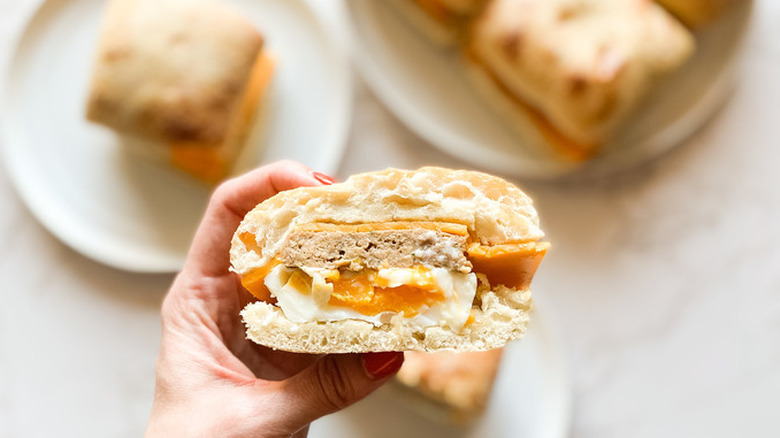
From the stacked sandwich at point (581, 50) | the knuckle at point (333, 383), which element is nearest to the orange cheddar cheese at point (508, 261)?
the knuckle at point (333, 383)

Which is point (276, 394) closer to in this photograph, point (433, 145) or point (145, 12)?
point (433, 145)

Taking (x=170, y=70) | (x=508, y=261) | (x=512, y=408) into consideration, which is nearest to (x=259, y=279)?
(x=508, y=261)

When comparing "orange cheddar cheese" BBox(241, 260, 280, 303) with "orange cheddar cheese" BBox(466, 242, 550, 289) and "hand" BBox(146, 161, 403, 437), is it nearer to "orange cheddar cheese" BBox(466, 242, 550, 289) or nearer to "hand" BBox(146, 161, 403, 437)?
"hand" BBox(146, 161, 403, 437)

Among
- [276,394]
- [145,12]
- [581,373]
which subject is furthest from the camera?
[581,373]

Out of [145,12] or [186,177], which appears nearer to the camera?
[145,12]

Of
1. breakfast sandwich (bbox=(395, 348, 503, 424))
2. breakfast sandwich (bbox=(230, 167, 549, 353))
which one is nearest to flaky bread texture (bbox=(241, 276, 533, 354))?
breakfast sandwich (bbox=(230, 167, 549, 353))

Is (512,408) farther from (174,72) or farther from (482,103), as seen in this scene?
(174,72)

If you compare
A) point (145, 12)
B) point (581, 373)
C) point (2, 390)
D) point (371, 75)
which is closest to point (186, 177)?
point (145, 12)
